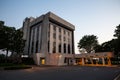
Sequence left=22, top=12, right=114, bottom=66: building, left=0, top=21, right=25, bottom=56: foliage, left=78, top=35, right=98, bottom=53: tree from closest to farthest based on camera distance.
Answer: left=0, top=21, right=25, bottom=56: foliage → left=22, top=12, right=114, bottom=66: building → left=78, top=35, right=98, bottom=53: tree

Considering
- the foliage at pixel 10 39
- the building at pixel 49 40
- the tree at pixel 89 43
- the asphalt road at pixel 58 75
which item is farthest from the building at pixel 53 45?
the asphalt road at pixel 58 75

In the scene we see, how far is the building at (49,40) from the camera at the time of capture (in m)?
39.0

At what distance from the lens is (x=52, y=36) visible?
42.5 meters

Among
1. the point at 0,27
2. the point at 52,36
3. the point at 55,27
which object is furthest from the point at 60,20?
the point at 0,27

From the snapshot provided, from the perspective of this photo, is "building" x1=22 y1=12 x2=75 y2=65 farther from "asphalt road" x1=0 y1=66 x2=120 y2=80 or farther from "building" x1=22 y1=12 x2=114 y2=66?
"asphalt road" x1=0 y1=66 x2=120 y2=80

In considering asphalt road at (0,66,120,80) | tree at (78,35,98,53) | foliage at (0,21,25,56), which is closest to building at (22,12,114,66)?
foliage at (0,21,25,56)

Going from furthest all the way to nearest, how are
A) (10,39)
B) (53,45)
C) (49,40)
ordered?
1. (53,45)
2. (49,40)
3. (10,39)

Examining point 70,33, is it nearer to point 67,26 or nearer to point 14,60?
point 67,26

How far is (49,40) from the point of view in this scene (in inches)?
1612

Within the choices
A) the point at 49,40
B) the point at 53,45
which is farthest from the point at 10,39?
the point at 53,45

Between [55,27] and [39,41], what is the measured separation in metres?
8.78

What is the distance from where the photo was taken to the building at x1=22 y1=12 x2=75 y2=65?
3900 centimetres

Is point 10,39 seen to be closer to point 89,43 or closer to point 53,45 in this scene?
point 53,45

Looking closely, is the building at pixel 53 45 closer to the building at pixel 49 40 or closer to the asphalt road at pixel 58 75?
the building at pixel 49 40
